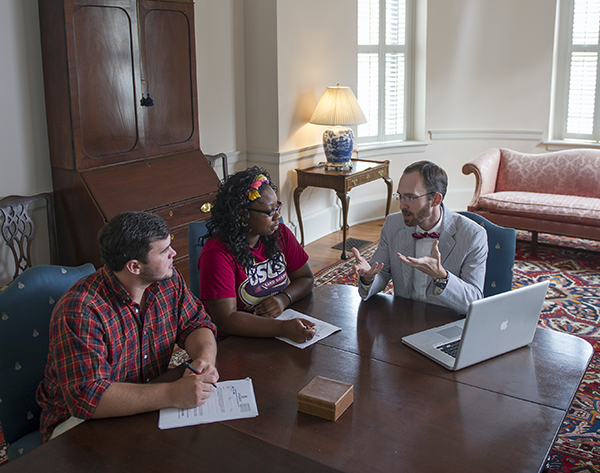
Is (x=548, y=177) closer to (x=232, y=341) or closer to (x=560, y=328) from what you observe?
(x=560, y=328)

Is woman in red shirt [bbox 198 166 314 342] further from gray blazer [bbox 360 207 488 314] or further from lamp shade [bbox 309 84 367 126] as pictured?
lamp shade [bbox 309 84 367 126]

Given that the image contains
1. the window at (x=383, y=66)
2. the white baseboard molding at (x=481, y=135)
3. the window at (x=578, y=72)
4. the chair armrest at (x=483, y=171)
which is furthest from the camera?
the white baseboard molding at (x=481, y=135)

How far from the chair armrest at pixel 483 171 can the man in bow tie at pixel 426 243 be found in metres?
3.10

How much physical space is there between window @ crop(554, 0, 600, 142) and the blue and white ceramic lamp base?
2718 millimetres

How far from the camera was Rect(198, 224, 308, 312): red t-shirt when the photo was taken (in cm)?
215

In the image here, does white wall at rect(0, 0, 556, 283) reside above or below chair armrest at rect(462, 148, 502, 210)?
above

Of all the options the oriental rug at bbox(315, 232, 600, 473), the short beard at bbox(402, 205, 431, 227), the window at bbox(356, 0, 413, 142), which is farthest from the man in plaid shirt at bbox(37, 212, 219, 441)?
the window at bbox(356, 0, 413, 142)

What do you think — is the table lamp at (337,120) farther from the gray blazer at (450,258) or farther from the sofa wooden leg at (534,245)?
the gray blazer at (450,258)

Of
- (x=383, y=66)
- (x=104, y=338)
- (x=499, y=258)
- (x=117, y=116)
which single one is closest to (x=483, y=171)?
(x=383, y=66)

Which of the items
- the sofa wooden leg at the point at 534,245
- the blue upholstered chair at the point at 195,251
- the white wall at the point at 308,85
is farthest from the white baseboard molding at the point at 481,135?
the blue upholstered chair at the point at 195,251

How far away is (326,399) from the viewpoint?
1.52 m

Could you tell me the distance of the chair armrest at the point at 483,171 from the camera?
539cm

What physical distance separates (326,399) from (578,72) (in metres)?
5.88

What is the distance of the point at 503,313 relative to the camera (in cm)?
173
